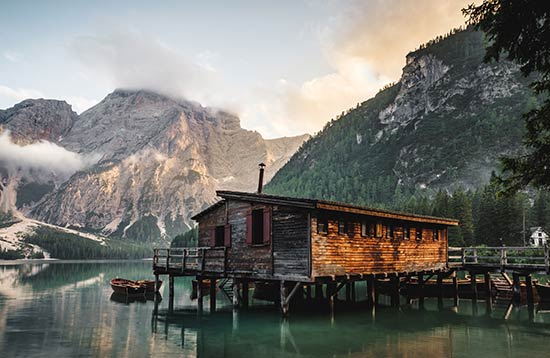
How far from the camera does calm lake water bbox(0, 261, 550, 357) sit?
763 inches

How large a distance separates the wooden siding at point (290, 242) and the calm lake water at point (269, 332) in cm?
319

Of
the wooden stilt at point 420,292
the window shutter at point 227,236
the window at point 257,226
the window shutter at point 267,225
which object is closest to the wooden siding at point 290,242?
the window shutter at point 267,225

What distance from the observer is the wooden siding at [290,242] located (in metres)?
25.4

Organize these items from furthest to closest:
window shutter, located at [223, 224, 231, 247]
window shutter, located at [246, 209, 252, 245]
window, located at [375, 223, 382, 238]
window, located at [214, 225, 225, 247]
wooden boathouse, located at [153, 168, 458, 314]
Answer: window, located at [214, 225, 225, 247], window shutter, located at [223, 224, 231, 247], window, located at [375, 223, 382, 238], window shutter, located at [246, 209, 252, 245], wooden boathouse, located at [153, 168, 458, 314]

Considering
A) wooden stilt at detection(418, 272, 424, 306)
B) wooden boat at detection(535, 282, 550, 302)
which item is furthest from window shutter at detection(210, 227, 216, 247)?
wooden boat at detection(535, 282, 550, 302)

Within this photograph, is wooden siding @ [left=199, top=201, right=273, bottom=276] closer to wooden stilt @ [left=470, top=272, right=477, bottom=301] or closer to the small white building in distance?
wooden stilt @ [left=470, top=272, right=477, bottom=301]

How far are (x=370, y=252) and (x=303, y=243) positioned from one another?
6.04 metres

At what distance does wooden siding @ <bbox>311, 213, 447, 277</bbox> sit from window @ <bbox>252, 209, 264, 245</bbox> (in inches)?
174

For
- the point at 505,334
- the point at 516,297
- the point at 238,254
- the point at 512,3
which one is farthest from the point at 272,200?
the point at 516,297

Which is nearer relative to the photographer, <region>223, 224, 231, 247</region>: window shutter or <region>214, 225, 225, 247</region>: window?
<region>223, 224, 231, 247</region>: window shutter

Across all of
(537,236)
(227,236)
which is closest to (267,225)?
(227,236)

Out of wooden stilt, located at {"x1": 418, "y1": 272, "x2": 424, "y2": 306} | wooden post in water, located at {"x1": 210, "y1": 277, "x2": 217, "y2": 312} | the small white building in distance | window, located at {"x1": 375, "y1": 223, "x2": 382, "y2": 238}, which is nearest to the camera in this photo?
window, located at {"x1": 375, "y1": 223, "x2": 382, "y2": 238}

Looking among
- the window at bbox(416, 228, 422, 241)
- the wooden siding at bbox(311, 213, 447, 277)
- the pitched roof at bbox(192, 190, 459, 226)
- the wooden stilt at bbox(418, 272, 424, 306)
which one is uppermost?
the pitched roof at bbox(192, 190, 459, 226)

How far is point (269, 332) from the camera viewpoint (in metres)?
23.7
